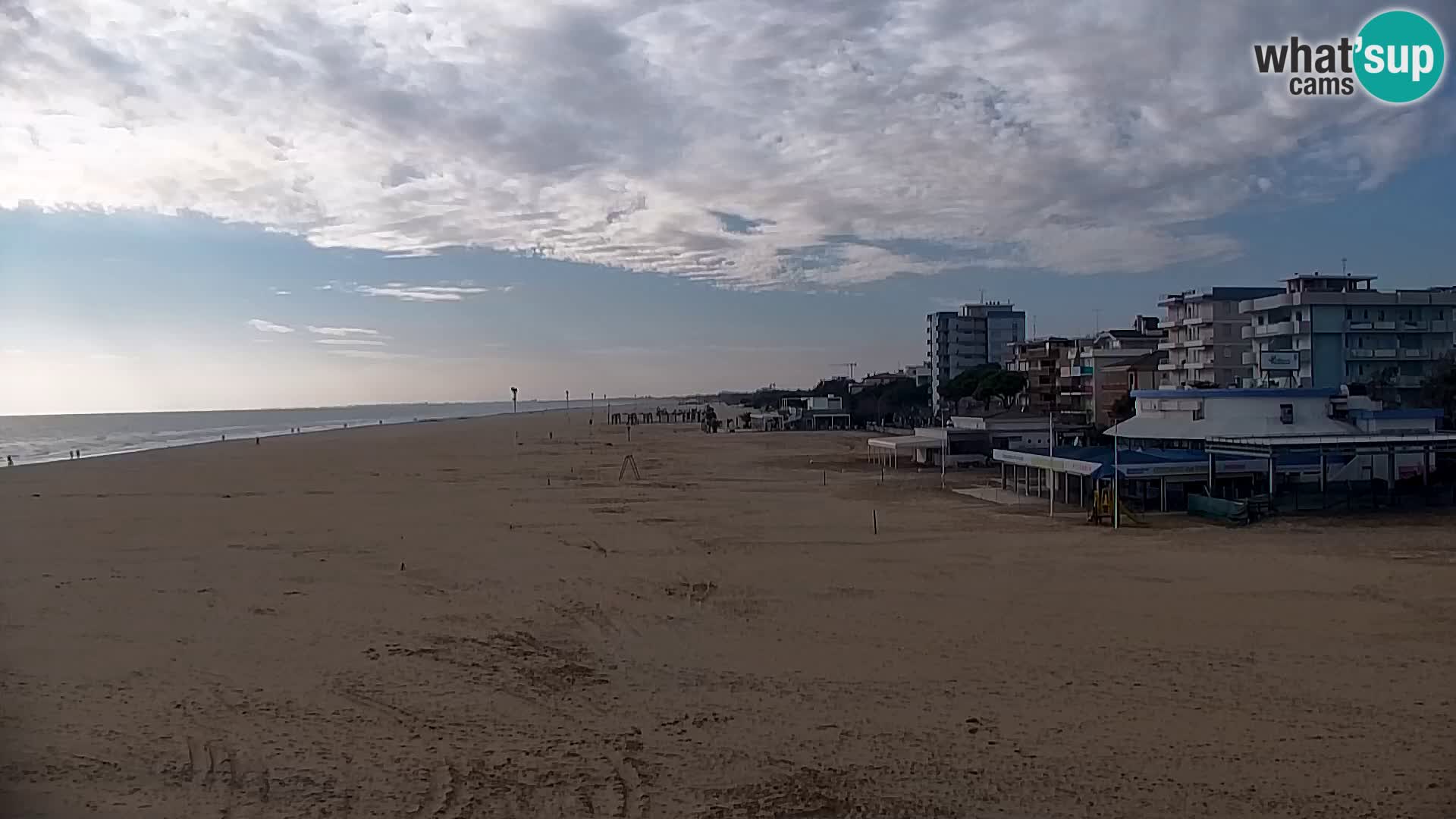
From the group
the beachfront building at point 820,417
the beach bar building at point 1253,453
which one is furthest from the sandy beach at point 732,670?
the beachfront building at point 820,417

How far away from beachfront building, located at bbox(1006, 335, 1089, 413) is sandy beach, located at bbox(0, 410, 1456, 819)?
46.7 meters

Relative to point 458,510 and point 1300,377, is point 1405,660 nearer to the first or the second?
point 458,510

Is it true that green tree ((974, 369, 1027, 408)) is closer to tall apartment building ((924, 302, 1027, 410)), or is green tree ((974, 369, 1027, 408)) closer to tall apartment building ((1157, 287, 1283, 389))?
tall apartment building ((1157, 287, 1283, 389))

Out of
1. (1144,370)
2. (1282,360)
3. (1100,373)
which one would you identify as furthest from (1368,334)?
(1100,373)

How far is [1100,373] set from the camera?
59.9m

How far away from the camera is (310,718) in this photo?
904 cm

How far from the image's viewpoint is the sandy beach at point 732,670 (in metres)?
7.43

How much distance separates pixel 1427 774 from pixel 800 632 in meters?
6.29

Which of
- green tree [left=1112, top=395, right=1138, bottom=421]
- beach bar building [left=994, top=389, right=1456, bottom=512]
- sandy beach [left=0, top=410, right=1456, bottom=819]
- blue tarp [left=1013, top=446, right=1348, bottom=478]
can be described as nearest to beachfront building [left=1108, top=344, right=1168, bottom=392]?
green tree [left=1112, top=395, right=1138, bottom=421]

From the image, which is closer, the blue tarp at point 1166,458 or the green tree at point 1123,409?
the blue tarp at point 1166,458

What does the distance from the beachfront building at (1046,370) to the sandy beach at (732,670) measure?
153 feet

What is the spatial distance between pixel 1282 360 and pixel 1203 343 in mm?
7759

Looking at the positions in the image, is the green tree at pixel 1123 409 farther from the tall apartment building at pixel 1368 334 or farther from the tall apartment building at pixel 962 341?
the tall apartment building at pixel 962 341

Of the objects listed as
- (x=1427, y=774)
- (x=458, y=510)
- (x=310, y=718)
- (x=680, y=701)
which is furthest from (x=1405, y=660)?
(x=458, y=510)
